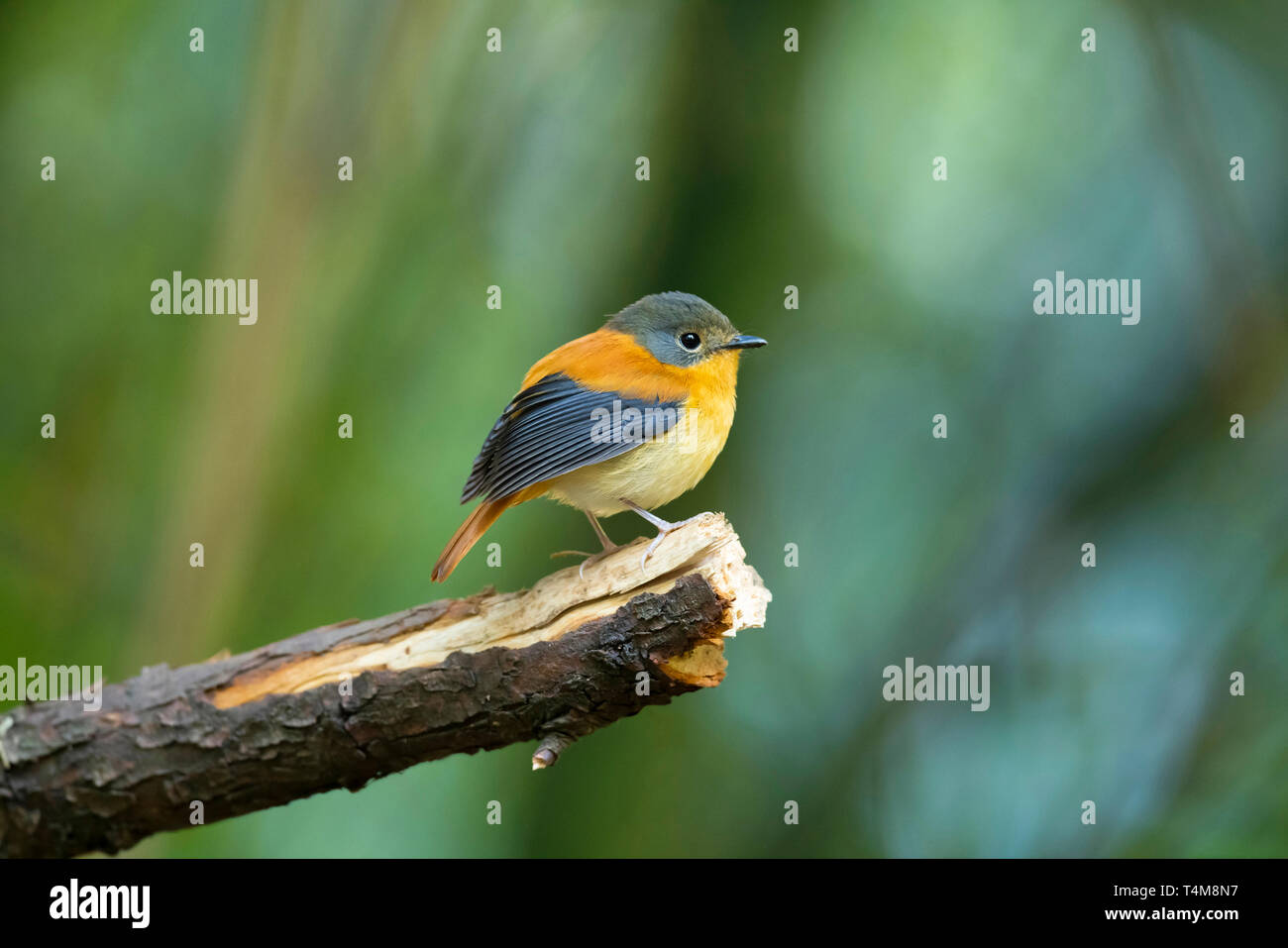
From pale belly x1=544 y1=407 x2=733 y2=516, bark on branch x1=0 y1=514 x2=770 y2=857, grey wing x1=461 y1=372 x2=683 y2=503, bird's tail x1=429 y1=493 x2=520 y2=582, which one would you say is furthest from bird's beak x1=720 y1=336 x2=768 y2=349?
bark on branch x1=0 y1=514 x2=770 y2=857

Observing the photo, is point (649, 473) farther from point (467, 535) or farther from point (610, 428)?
point (467, 535)

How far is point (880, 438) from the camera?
5.63m

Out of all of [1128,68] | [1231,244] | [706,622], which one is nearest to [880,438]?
[1231,244]

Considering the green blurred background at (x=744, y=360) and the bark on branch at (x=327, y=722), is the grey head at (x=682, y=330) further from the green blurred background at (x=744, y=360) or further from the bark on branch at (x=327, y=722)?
the green blurred background at (x=744, y=360)

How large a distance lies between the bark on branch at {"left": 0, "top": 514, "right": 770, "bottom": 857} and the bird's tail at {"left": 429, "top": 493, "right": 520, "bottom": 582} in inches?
23.3

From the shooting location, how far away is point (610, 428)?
138 inches

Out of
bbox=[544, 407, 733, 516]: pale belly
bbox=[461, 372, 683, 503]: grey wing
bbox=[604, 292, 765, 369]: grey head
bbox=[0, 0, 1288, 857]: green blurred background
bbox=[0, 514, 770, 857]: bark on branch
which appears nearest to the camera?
bbox=[0, 514, 770, 857]: bark on branch

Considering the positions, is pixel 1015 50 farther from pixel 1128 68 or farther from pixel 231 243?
pixel 231 243

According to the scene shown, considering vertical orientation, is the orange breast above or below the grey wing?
above

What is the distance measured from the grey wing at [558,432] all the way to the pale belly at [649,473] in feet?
0.19

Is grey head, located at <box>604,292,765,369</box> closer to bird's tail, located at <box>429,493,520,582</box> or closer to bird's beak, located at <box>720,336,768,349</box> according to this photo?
bird's beak, located at <box>720,336,768,349</box>

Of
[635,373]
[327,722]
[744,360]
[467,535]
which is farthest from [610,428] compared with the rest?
[744,360]

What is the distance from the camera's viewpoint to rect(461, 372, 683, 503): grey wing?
11.3 ft

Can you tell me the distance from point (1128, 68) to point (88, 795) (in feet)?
18.1
